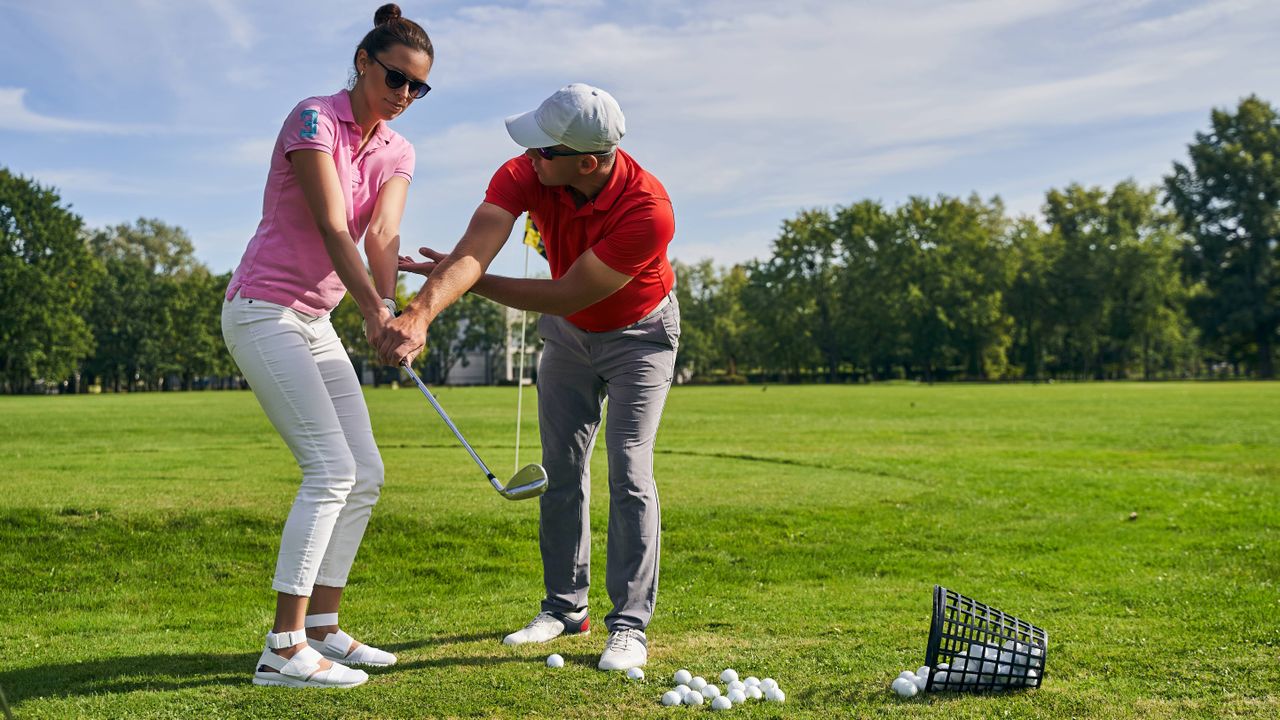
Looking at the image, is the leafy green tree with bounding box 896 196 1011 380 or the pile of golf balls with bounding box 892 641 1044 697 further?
the leafy green tree with bounding box 896 196 1011 380

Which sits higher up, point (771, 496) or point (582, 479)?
point (582, 479)

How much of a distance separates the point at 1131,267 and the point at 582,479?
288ft

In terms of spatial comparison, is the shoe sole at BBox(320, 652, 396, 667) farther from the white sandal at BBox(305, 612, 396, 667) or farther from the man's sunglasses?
the man's sunglasses

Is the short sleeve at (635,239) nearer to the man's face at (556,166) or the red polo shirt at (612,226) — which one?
the red polo shirt at (612,226)

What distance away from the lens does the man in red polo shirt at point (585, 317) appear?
4.21m

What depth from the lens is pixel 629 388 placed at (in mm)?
4887

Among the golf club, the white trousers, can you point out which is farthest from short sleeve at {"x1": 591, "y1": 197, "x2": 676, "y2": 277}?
the white trousers

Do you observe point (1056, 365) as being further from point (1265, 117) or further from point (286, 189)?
point (286, 189)

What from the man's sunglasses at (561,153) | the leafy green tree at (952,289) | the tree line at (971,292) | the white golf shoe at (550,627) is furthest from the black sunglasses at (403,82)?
the leafy green tree at (952,289)

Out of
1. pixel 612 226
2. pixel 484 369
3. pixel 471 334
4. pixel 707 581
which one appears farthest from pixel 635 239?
pixel 484 369

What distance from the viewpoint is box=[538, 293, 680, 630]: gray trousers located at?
4887 millimetres

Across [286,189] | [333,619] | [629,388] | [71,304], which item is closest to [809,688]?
[629,388]

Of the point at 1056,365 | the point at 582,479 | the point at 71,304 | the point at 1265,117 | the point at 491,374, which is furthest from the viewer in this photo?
the point at 491,374

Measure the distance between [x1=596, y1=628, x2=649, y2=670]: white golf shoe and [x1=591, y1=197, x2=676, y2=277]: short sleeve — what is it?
163 centimetres
